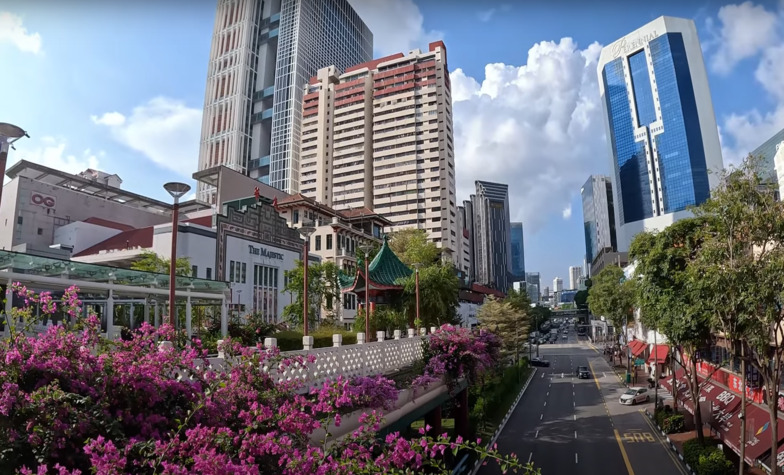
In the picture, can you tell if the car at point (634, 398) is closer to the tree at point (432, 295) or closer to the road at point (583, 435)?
the road at point (583, 435)

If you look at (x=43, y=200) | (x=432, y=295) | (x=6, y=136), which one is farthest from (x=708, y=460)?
(x=43, y=200)

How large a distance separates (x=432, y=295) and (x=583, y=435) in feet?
43.8

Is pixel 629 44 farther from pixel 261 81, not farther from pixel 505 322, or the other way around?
pixel 505 322

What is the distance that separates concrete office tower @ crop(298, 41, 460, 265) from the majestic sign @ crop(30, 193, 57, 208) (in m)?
78.5

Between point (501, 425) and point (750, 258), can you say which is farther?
point (501, 425)

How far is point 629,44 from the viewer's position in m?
178

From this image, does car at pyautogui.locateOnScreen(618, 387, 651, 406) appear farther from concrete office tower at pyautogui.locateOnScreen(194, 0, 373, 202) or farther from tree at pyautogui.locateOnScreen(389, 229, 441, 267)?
concrete office tower at pyautogui.locateOnScreen(194, 0, 373, 202)

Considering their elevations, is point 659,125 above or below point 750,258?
above

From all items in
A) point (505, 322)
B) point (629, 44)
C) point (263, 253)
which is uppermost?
point (629, 44)

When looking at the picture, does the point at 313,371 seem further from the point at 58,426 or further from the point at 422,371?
the point at 422,371

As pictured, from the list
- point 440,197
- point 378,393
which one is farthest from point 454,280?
point 440,197

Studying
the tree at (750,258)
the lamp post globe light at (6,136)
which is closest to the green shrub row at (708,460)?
the tree at (750,258)

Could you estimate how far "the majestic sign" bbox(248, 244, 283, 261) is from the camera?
42.8m

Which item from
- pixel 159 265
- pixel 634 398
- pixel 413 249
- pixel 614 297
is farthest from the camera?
pixel 413 249
